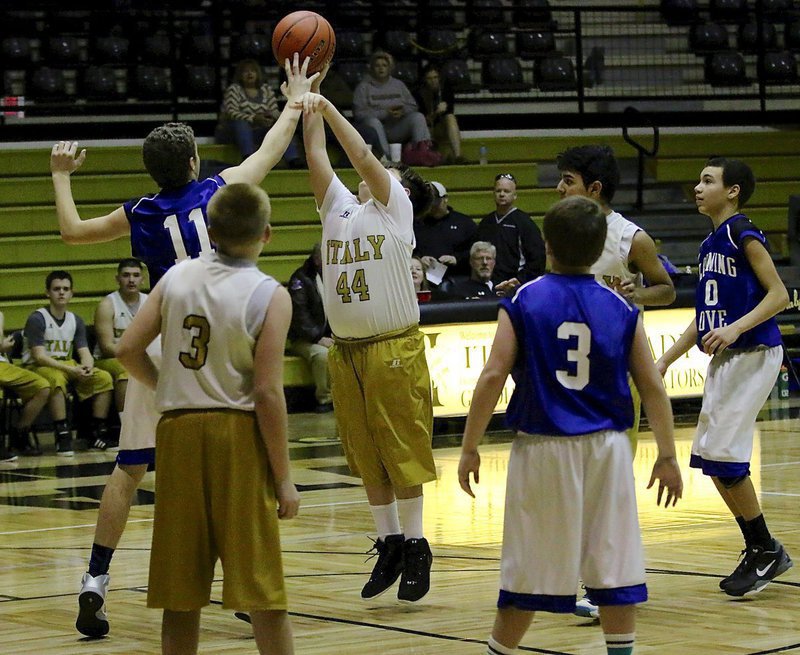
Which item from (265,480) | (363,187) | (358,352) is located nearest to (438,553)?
(358,352)

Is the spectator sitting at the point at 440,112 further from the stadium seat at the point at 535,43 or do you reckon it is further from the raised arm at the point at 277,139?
the raised arm at the point at 277,139

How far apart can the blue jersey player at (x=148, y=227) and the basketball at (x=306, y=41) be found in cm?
49

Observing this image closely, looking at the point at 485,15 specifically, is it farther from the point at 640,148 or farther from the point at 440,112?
the point at 640,148

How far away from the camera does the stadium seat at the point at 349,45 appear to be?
15.0 meters

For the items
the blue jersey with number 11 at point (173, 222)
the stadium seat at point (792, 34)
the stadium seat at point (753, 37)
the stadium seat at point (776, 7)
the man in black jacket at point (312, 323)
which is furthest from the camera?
the stadium seat at point (792, 34)

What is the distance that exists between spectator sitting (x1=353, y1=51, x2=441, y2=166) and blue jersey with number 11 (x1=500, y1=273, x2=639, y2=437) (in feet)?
34.5

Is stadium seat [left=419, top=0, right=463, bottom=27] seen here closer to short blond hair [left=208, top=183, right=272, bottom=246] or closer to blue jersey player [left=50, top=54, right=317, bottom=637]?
blue jersey player [left=50, top=54, right=317, bottom=637]

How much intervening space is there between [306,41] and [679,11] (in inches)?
480

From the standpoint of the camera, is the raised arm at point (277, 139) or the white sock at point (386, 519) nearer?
the raised arm at point (277, 139)

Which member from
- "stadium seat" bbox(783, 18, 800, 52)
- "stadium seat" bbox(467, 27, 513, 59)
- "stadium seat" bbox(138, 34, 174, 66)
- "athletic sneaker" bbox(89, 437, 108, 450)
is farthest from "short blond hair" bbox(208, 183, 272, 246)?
"stadium seat" bbox(783, 18, 800, 52)

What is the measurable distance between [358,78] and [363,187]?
31.6ft

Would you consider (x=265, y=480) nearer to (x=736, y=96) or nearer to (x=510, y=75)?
(x=510, y=75)

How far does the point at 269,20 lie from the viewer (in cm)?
1502

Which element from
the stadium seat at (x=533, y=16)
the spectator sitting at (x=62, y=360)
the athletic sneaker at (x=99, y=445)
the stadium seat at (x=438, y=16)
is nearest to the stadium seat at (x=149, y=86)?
the stadium seat at (x=438, y=16)
